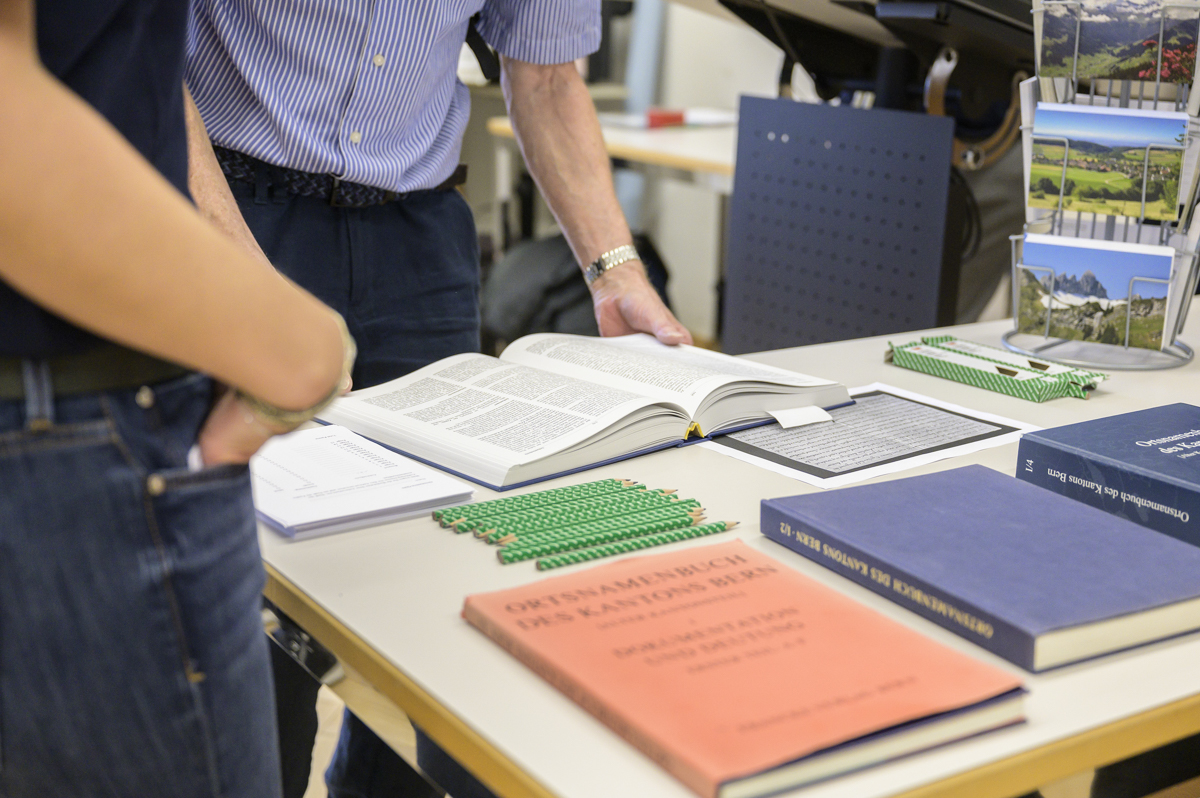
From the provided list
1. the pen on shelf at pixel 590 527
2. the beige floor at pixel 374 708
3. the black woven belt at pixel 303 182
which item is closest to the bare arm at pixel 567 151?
the black woven belt at pixel 303 182

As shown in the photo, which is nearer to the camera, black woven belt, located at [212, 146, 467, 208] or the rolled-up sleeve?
black woven belt, located at [212, 146, 467, 208]

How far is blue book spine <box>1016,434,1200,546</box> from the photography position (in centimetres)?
74

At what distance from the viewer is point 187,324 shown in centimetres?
44

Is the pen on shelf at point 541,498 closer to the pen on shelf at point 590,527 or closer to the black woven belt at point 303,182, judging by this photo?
the pen on shelf at point 590,527

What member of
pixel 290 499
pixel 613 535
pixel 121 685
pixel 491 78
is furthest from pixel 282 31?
pixel 121 685

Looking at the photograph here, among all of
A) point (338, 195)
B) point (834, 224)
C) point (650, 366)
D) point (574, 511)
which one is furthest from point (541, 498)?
point (834, 224)

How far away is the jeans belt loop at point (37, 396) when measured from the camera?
44 centimetres

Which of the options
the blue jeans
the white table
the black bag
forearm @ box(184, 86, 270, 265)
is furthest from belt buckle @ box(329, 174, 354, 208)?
the black bag

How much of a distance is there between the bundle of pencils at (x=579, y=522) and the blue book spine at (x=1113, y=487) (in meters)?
0.25

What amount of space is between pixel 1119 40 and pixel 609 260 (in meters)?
0.60

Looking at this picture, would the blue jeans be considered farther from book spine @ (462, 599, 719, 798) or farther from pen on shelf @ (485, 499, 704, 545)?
pen on shelf @ (485, 499, 704, 545)

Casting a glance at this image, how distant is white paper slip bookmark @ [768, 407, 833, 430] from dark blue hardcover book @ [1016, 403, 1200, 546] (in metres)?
0.20

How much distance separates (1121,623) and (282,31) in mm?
927

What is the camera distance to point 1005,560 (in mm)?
641
